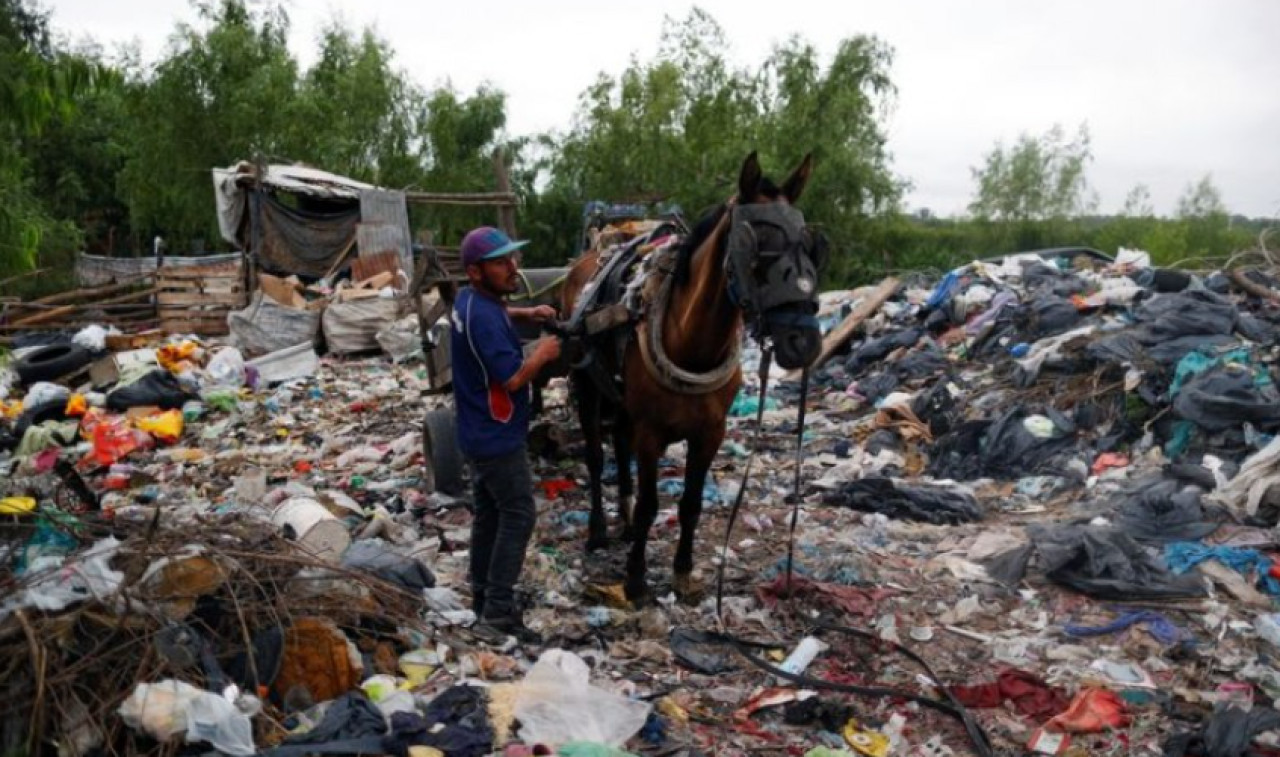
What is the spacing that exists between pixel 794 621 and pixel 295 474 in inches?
180

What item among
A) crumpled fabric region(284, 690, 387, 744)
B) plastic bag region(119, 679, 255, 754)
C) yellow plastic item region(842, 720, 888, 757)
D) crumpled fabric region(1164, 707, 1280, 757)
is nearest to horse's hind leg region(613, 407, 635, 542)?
yellow plastic item region(842, 720, 888, 757)

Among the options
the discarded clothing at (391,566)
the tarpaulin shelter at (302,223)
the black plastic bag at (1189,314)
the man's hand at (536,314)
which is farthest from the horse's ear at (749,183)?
the tarpaulin shelter at (302,223)

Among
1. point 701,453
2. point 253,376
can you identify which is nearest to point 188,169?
point 253,376

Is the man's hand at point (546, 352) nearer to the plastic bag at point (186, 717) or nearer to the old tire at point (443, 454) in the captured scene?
the plastic bag at point (186, 717)

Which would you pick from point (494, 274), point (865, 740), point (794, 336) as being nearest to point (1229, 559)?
point (865, 740)

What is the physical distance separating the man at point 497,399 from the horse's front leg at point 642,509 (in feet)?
2.04

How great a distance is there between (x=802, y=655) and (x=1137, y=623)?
1741mm

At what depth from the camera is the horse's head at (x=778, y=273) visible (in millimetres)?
3627

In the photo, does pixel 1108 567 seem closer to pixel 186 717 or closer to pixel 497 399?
pixel 497 399

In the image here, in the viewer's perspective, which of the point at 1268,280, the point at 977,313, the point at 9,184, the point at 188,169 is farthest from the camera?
the point at 188,169

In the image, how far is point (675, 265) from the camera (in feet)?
14.1

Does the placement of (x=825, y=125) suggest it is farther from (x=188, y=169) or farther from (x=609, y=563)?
(x=609, y=563)

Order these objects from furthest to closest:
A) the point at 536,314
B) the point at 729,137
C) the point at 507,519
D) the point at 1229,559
→ the point at 729,137 < the point at 1229,559 < the point at 536,314 < the point at 507,519

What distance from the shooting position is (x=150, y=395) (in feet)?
32.4
